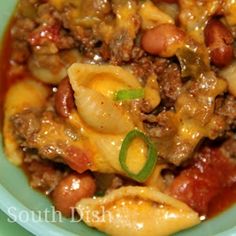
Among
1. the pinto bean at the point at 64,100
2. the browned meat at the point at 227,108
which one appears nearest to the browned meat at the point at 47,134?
the pinto bean at the point at 64,100

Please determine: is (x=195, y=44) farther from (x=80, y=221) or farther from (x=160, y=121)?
(x=80, y=221)

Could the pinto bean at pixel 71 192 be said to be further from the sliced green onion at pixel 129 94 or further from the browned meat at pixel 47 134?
the sliced green onion at pixel 129 94

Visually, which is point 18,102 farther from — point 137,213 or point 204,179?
point 204,179

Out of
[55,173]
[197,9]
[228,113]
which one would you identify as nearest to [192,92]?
[228,113]

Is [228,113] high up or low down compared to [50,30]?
down

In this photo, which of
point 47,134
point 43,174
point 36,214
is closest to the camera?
point 36,214

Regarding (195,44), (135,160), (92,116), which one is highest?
(195,44)

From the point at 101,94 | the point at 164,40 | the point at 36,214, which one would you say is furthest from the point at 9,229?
the point at 164,40
